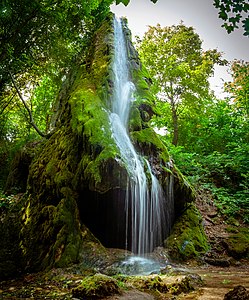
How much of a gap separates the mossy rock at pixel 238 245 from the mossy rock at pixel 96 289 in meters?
3.87

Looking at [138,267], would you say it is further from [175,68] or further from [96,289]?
[175,68]

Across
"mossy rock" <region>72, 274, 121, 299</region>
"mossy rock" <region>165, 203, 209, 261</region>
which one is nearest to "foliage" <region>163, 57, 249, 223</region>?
"mossy rock" <region>165, 203, 209, 261</region>

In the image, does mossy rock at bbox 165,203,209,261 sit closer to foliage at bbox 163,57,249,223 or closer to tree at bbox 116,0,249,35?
foliage at bbox 163,57,249,223

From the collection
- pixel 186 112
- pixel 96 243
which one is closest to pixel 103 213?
pixel 96 243

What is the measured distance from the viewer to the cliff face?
213 inches

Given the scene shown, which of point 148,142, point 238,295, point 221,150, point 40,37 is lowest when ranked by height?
point 238,295

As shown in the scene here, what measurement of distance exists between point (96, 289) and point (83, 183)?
110 inches

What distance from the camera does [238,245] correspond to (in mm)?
6344

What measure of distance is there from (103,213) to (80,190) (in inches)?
26.0

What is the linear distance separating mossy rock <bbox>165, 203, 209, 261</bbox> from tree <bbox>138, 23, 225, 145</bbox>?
7.90 meters

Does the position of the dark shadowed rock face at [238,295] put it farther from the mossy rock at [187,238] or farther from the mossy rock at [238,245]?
the mossy rock at [238,245]

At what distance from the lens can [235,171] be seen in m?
10.4

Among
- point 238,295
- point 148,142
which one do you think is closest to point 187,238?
point 148,142

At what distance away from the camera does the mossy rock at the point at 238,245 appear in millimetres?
6124
